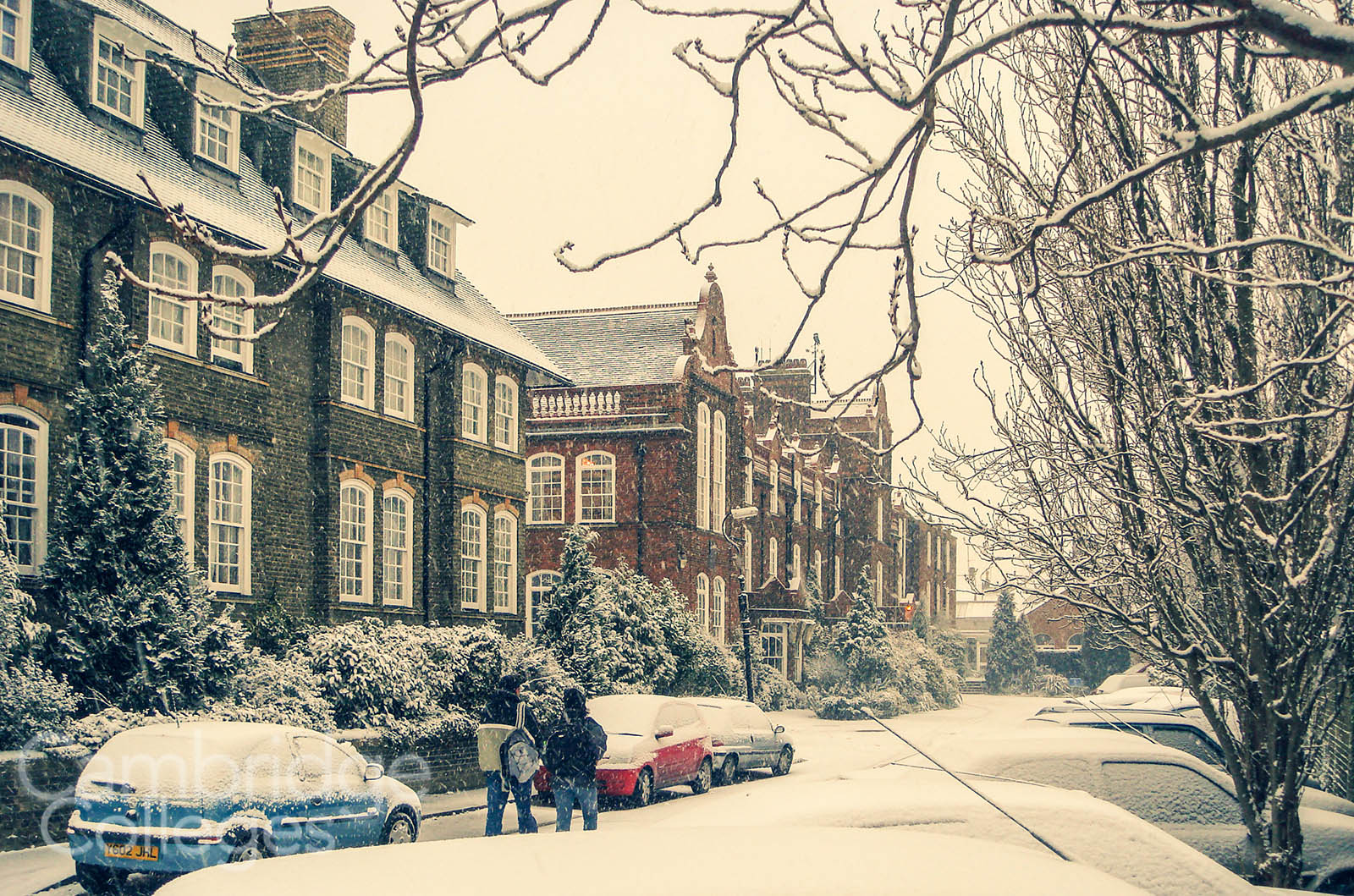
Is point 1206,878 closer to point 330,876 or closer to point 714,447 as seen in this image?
point 330,876

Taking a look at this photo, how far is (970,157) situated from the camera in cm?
895

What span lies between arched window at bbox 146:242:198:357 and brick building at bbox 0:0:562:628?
4cm

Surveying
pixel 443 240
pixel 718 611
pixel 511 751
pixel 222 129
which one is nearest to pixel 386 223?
pixel 443 240

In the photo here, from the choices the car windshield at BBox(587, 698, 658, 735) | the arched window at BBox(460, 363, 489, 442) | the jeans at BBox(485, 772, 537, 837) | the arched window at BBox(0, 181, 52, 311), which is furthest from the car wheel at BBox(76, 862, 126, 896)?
the arched window at BBox(460, 363, 489, 442)

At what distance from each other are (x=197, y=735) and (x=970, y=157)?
8.22 metres

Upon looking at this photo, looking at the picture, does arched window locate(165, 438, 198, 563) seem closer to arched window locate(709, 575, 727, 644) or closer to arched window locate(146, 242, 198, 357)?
arched window locate(146, 242, 198, 357)

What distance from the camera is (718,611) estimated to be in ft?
144

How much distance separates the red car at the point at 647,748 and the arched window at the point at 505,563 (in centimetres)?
1050

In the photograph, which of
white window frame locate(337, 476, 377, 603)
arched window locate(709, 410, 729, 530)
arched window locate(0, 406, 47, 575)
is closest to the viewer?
arched window locate(0, 406, 47, 575)

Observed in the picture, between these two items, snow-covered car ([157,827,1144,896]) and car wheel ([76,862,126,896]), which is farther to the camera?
car wheel ([76,862,126,896])

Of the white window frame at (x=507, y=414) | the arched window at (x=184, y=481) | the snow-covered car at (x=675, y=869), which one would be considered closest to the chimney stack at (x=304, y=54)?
the white window frame at (x=507, y=414)

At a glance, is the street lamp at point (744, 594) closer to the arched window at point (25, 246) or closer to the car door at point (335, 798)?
the car door at point (335, 798)

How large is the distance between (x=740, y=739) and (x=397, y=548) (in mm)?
8741

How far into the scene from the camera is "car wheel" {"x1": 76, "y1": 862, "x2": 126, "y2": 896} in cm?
1085
